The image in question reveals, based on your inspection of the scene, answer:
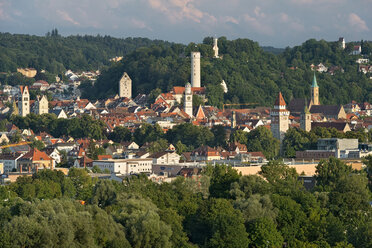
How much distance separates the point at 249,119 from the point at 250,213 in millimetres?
47367

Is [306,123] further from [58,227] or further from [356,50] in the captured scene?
[356,50]

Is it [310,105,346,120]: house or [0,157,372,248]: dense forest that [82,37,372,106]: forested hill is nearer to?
[310,105,346,120]: house

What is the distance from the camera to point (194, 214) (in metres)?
40.6

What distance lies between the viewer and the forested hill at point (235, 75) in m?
102

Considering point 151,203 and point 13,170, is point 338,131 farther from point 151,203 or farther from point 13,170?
point 151,203

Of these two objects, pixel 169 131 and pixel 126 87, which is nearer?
pixel 169 131

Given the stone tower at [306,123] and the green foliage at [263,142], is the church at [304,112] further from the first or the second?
the green foliage at [263,142]

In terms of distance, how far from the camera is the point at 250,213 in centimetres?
3978

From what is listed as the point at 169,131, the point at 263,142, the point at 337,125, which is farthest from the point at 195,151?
the point at 337,125

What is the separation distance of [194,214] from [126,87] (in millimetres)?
67502

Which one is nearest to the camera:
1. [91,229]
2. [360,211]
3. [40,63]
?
[91,229]

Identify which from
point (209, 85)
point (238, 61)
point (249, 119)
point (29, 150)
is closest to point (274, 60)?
point (238, 61)

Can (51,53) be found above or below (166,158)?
above

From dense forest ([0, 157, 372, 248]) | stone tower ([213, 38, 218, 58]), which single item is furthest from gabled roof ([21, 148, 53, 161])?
stone tower ([213, 38, 218, 58])
